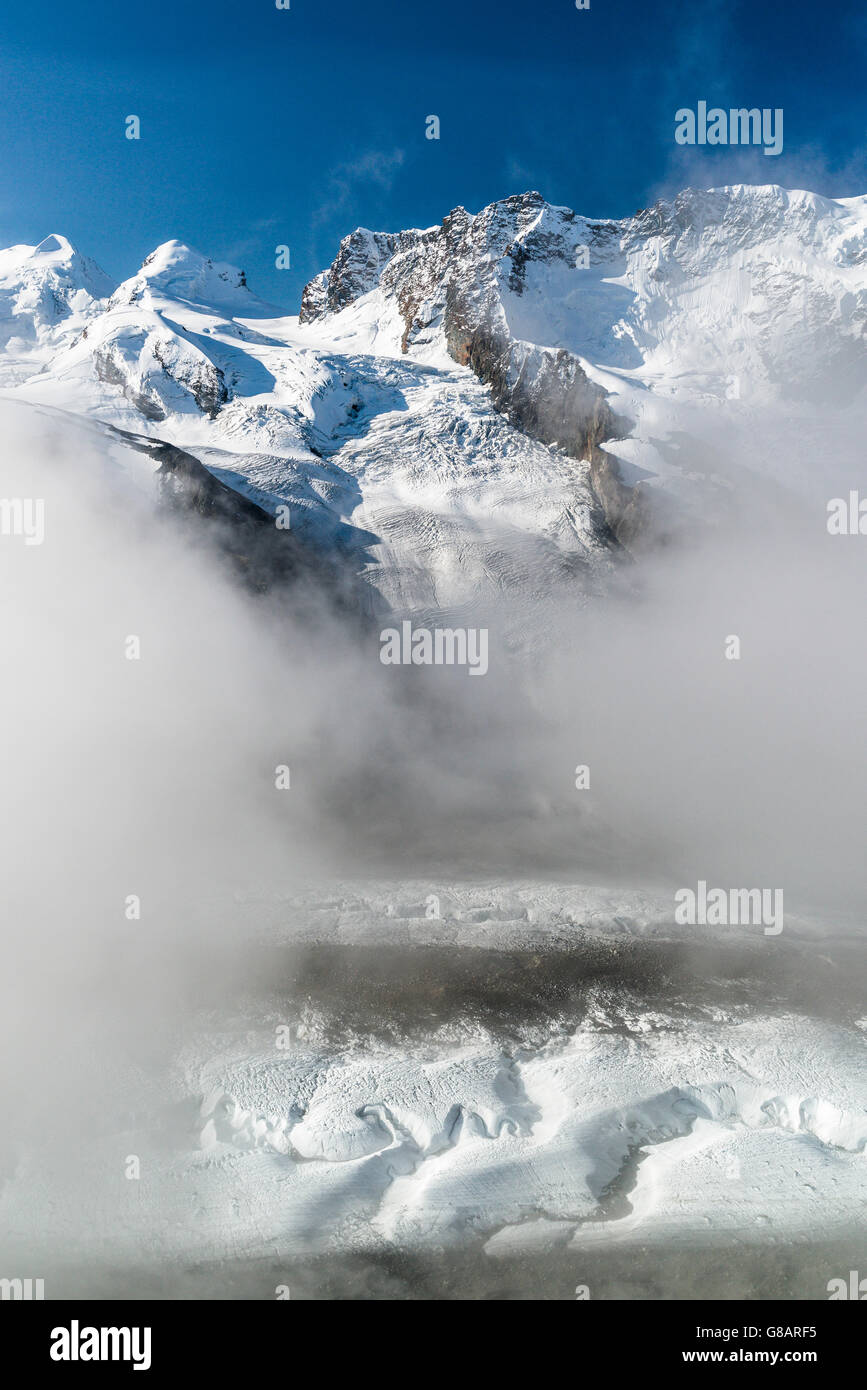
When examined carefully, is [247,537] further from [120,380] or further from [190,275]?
[190,275]

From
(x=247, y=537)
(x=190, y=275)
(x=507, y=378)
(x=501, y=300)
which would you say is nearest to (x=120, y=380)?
(x=247, y=537)

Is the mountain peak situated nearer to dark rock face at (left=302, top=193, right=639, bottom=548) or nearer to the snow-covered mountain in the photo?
the snow-covered mountain

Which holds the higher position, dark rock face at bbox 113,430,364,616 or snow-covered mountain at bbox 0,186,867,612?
snow-covered mountain at bbox 0,186,867,612

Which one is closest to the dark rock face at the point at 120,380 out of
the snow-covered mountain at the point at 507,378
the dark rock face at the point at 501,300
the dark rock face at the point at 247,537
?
the snow-covered mountain at the point at 507,378

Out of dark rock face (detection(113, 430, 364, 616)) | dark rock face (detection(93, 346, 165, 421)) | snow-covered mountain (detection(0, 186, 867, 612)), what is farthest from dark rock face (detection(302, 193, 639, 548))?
dark rock face (detection(93, 346, 165, 421))

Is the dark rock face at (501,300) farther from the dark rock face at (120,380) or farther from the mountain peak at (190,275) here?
the dark rock face at (120,380)

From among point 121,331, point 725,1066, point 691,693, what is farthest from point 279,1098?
point 121,331

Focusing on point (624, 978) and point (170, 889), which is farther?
point (170, 889)

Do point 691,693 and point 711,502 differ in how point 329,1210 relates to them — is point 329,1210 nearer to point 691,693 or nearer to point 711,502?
point 691,693
